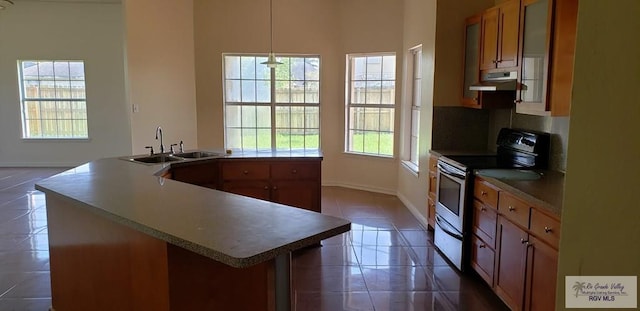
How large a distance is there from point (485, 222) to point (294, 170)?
1.81 m

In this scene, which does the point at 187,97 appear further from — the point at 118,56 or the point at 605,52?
the point at 605,52

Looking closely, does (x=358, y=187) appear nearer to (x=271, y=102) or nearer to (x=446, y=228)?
(x=271, y=102)

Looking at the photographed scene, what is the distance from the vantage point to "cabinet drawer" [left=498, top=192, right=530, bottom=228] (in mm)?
2656

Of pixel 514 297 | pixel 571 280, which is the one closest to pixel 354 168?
pixel 514 297

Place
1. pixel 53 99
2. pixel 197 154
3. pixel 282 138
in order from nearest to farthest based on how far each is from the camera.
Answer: pixel 197 154 < pixel 282 138 < pixel 53 99

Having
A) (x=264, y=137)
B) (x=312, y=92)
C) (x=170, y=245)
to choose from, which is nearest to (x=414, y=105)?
(x=312, y=92)

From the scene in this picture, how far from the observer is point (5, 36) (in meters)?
8.28

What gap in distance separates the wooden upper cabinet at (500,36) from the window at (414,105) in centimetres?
165

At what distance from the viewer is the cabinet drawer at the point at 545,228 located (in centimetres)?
231

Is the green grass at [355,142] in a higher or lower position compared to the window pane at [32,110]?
lower

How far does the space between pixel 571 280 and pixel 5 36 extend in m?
10.00

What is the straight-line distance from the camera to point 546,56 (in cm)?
301

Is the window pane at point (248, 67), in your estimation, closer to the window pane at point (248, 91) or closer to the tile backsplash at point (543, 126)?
the window pane at point (248, 91)

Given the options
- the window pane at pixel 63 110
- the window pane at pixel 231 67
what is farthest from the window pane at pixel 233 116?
the window pane at pixel 63 110
